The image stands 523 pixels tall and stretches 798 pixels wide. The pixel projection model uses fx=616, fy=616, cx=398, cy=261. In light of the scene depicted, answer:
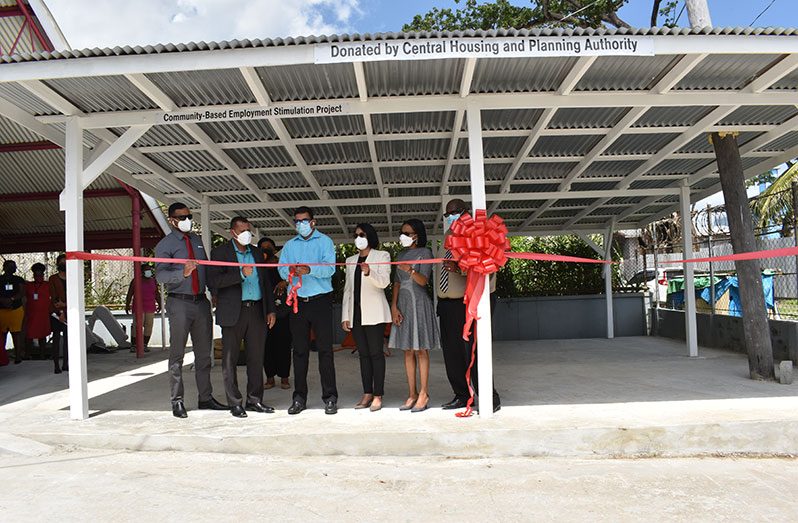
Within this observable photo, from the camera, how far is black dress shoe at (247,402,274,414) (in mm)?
5957

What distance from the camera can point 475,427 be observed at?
201 inches

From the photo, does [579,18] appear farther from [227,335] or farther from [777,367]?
[227,335]

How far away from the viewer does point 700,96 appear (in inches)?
243

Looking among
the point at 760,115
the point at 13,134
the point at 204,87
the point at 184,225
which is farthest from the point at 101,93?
the point at 760,115

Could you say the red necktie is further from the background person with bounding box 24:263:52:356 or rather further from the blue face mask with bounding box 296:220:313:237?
the background person with bounding box 24:263:52:356

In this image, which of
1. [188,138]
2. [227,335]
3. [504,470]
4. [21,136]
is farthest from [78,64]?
[21,136]

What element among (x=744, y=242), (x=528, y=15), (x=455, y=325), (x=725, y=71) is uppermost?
(x=528, y=15)

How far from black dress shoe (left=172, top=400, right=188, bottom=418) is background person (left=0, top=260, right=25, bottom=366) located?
17.7 feet

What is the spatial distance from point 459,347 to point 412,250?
1.02 metres

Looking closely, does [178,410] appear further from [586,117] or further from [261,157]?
[586,117]

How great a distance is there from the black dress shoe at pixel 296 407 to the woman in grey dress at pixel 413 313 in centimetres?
99

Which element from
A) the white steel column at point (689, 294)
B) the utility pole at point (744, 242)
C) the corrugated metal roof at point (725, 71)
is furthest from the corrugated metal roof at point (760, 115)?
the white steel column at point (689, 294)

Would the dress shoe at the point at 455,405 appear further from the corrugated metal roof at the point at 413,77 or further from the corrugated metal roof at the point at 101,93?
the corrugated metal roof at the point at 101,93

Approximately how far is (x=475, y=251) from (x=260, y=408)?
2584 mm
